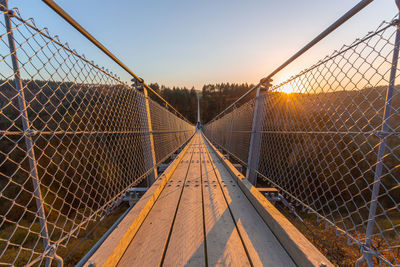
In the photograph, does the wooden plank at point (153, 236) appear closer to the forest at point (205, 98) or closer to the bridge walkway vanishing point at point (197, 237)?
the bridge walkway vanishing point at point (197, 237)

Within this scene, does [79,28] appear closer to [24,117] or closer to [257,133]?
[24,117]

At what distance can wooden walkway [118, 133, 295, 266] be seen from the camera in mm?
1054

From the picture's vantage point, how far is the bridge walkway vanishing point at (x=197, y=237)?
1.04 metres

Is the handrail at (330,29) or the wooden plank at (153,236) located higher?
the handrail at (330,29)

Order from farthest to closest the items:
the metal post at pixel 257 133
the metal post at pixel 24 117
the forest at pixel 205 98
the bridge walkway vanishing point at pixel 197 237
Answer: the forest at pixel 205 98 < the metal post at pixel 257 133 < the bridge walkway vanishing point at pixel 197 237 < the metal post at pixel 24 117

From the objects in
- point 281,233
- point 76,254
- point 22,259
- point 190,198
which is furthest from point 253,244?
point 22,259

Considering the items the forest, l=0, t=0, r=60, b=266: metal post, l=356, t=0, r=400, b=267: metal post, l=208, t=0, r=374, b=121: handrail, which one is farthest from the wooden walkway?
the forest

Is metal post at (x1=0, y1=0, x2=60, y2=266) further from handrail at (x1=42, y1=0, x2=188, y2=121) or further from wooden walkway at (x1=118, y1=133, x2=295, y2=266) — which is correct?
wooden walkway at (x1=118, y1=133, x2=295, y2=266)

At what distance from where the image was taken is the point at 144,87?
A: 240cm

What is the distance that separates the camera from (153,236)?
1251 millimetres

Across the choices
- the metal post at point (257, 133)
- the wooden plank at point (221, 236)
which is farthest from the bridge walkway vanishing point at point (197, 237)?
the metal post at point (257, 133)

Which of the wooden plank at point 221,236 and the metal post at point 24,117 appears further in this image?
the wooden plank at point 221,236

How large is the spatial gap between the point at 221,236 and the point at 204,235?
5.0 inches

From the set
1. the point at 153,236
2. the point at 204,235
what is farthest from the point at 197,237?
the point at 153,236
